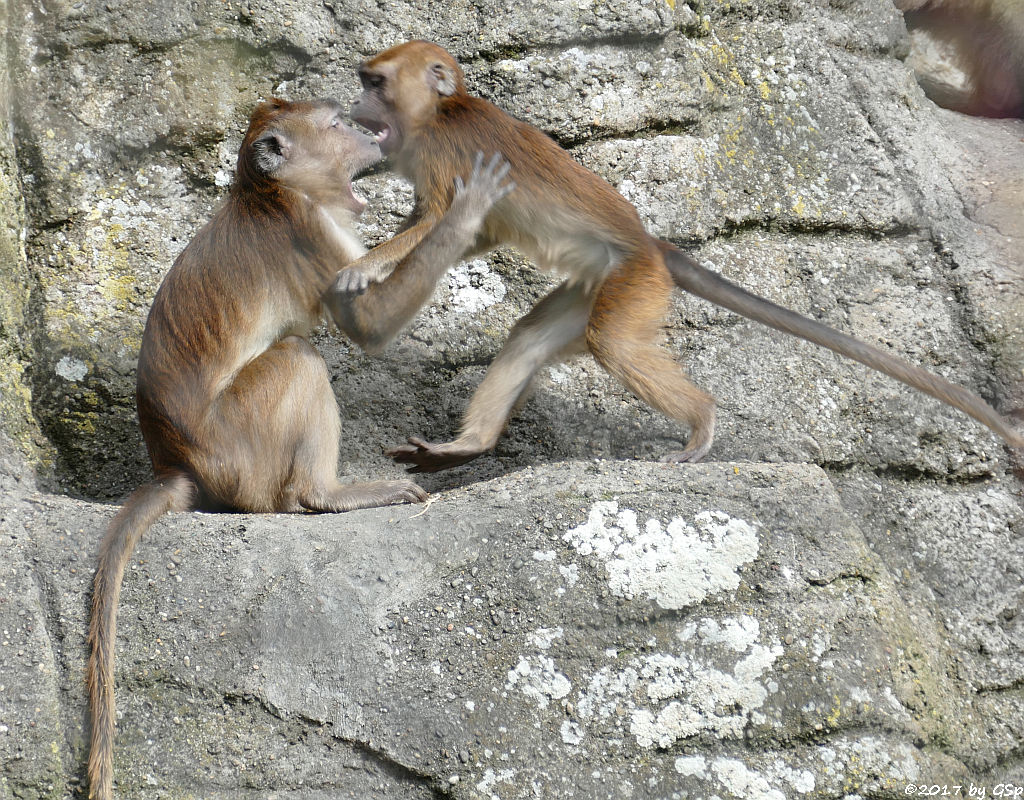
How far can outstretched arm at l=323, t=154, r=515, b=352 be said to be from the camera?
403cm

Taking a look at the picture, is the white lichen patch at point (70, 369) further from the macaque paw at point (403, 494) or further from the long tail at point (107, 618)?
the macaque paw at point (403, 494)

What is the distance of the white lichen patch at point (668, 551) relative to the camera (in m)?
3.34

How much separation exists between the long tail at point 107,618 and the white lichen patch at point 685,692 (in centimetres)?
142

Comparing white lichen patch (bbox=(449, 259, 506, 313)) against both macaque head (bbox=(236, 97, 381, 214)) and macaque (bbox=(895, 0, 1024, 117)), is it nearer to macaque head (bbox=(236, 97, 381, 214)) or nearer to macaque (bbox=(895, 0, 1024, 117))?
macaque head (bbox=(236, 97, 381, 214))

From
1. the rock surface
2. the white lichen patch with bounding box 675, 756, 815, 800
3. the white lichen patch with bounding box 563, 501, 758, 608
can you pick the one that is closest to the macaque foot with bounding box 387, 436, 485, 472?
the rock surface

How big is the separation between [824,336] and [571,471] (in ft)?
4.00

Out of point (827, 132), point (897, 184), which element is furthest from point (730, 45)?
point (897, 184)

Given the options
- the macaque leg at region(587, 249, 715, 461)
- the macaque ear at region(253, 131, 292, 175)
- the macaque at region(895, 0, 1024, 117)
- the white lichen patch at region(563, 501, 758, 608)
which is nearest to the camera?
the macaque at region(895, 0, 1024, 117)

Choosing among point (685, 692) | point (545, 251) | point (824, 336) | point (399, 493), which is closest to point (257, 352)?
point (399, 493)

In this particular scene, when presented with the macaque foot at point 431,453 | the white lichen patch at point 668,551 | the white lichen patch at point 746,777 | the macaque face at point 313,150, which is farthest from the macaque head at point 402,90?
the white lichen patch at point 746,777

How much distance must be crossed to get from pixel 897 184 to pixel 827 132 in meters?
0.48

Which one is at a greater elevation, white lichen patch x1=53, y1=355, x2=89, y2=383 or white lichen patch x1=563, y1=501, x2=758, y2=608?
white lichen patch x1=53, y1=355, x2=89, y2=383

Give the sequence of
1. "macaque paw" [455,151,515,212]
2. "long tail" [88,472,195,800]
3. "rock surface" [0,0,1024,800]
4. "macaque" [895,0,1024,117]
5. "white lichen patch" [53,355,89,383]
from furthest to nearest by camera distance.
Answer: "white lichen patch" [53,355,89,383], "macaque paw" [455,151,515,212], "rock surface" [0,0,1024,800], "long tail" [88,472,195,800], "macaque" [895,0,1024,117]

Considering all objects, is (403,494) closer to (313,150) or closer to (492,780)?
(492,780)
